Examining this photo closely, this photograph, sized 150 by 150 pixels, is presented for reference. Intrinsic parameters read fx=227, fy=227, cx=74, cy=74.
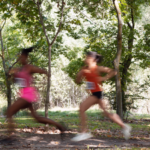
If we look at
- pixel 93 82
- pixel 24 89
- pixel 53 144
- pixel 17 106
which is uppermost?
pixel 93 82

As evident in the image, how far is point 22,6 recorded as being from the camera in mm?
10328

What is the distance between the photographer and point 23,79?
525cm

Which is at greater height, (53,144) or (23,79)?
(23,79)

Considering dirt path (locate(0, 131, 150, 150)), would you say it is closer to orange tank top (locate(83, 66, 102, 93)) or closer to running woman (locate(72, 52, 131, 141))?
running woman (locate(72, 52, 131, 141))

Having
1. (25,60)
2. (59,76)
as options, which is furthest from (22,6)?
(59,76)

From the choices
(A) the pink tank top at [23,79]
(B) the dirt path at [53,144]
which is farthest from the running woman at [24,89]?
(B) the dirt path at [53,144]

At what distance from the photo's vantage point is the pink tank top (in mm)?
5242

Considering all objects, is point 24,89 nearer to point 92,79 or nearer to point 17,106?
point 17,106

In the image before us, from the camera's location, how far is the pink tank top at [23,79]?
524 cm

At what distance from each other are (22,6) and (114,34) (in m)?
8.57

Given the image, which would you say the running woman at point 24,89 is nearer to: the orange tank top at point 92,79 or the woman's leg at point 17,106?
the woman's leg at point 17,106

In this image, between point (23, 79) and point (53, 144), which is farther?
point (53, 144)

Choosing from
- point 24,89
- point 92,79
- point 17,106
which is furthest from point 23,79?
point 92,79

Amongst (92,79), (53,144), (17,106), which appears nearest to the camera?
(17,106)
